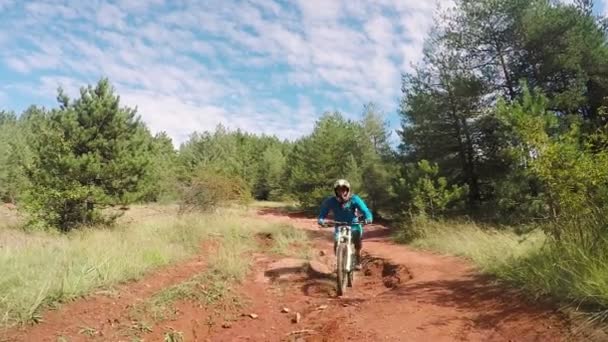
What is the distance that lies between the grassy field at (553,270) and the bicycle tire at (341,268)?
2467 millimetres

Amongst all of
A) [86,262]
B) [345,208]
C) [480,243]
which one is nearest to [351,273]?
[345,208]

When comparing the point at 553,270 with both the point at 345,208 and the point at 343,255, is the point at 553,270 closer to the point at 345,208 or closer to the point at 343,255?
the point at 343,255

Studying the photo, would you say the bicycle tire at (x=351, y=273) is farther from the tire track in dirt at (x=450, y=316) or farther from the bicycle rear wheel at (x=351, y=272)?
the tire track in dirt at (x=450, y=316)

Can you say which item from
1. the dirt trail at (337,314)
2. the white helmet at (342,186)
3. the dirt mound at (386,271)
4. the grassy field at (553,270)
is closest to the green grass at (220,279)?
the dirt trail at (337,314)

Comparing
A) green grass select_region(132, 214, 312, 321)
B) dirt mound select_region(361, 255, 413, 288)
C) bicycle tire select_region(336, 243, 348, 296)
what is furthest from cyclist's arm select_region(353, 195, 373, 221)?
green grass select_region(132, 214, 312, 321)

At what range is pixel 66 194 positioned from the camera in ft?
47.6

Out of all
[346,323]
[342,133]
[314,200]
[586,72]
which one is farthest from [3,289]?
[342,133]

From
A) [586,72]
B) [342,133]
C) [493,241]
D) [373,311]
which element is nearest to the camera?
[373,311]

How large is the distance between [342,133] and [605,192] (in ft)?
112

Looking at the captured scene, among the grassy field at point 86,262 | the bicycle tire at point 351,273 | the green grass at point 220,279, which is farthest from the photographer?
the bicycle tire at point 351,273

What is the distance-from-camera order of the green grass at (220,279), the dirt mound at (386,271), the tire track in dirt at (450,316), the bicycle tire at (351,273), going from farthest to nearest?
1. the dirt mound at (386,271)
2. the bicycle tire at (351,273)
3. the green grass at (220,279)
4. the tire track in dirt at (450,316)

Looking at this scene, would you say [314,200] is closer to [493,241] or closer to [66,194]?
[66,194]

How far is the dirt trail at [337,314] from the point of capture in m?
5.28

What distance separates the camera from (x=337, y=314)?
661 cm
